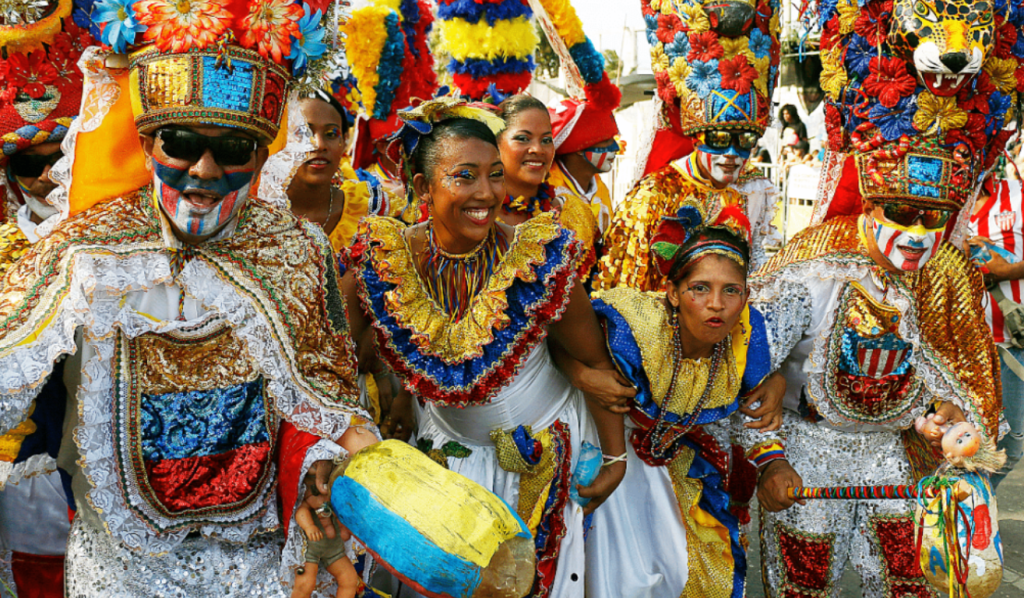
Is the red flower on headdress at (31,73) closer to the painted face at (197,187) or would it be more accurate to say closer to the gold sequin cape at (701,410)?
the painted face at (197,187)

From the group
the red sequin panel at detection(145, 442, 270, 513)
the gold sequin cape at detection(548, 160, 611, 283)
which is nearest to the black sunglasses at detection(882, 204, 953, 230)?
the gold sequin cape at detection(548, 160, 611, 283)

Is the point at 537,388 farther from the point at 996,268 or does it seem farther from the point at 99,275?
the point at 996,268

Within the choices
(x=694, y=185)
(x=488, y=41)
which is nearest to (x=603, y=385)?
(x=694, y=185)

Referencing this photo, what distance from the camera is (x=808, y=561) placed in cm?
351

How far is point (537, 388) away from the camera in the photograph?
9.87 ft

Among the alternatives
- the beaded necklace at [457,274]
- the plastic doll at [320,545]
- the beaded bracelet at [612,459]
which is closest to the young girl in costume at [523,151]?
the beaded necklace at [457,274]

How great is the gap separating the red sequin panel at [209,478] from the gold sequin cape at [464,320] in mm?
736

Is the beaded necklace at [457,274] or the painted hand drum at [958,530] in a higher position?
the beaded necklace at [457,274]

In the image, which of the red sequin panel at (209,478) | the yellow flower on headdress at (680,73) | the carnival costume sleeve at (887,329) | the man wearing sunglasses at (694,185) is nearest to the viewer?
the red sequin panel at (209,478)

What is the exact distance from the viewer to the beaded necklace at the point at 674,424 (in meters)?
3.08

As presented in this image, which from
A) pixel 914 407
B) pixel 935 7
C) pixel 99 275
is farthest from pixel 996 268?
pixel 99 275

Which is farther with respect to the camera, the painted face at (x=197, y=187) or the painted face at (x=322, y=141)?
the painted face at (x=322, y=141)

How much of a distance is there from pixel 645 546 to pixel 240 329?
1.87 m

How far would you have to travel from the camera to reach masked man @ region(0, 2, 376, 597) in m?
1.90
